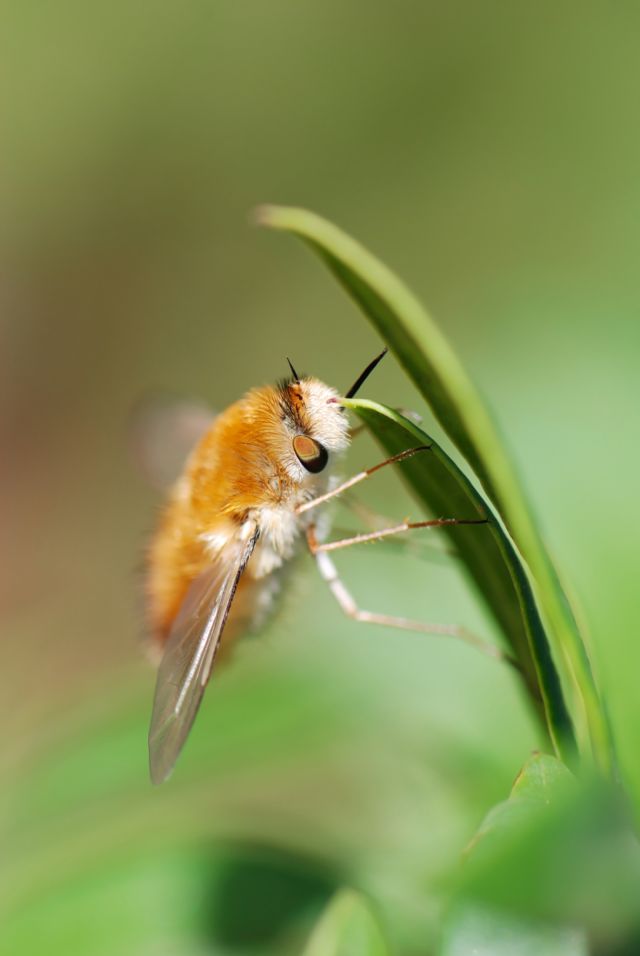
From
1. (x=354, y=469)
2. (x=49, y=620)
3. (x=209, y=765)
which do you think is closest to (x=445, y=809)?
(x=209, y=765)

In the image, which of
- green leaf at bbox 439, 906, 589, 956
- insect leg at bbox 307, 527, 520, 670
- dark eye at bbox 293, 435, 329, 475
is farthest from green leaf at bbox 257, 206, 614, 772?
insect leg at bbox 307, 527, 520, 670

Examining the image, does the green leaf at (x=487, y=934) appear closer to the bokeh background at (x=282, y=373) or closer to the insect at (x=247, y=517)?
the bokeh background at (x=282, y=373)

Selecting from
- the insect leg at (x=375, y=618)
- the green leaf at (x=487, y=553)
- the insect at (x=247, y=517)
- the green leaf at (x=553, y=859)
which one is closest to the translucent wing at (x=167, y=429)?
the insect at (x=247, y=517)

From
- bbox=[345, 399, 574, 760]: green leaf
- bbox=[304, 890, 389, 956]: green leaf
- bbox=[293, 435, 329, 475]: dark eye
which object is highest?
bbox=[293, 435, 329, 475]: dark eye

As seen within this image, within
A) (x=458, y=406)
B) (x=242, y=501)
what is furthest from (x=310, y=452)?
(x=458, y=406)

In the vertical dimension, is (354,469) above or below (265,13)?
below

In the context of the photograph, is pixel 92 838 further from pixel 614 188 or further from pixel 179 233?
pixel 179 233

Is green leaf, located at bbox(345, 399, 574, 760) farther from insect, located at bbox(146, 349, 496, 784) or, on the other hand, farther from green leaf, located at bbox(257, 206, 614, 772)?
insect, located at bbox(146, 349, 496, 784)
